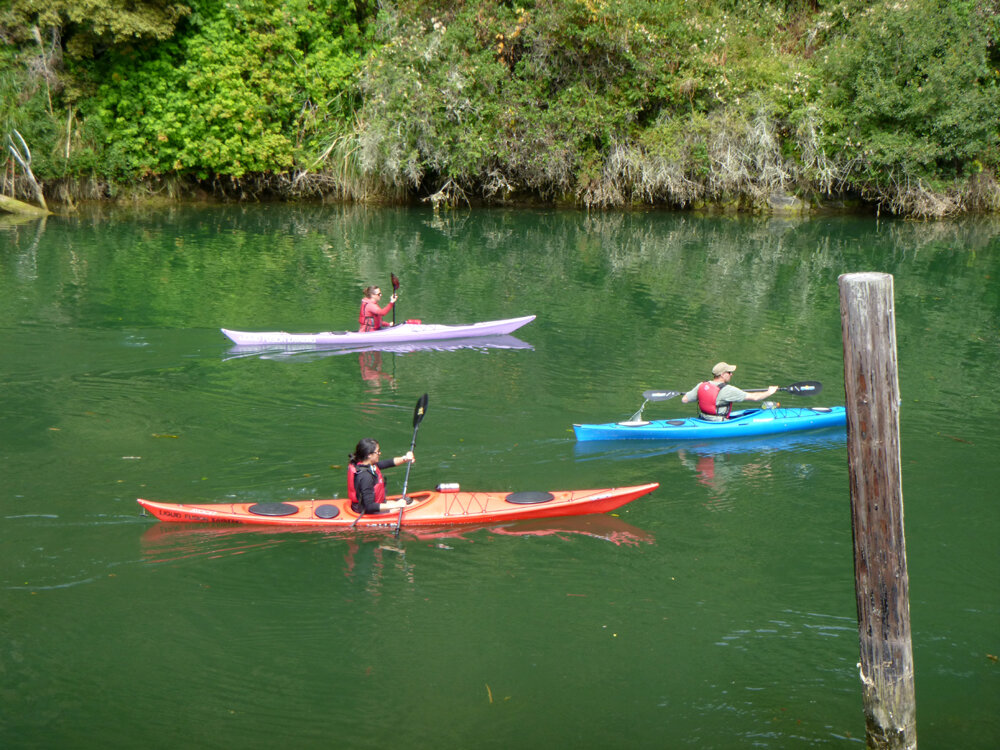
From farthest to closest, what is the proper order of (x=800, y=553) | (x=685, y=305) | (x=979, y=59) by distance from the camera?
(x=979, y=59) < (x=685, y=305) < (x=800, y=553)

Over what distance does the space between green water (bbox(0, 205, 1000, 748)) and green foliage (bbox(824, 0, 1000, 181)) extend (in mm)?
10328

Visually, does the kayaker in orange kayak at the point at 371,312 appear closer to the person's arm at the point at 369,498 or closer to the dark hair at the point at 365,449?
the person's arm at the point at 369,498

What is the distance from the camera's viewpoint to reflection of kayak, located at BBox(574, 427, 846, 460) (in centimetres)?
1036

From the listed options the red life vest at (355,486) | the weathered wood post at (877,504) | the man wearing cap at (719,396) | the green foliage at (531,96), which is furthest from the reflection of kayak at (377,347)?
the green foliage at (531,96)

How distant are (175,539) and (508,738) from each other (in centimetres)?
378

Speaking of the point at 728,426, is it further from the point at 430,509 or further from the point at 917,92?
the point at 917,92

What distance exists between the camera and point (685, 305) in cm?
1681

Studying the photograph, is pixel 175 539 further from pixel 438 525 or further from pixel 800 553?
pixel 800 553

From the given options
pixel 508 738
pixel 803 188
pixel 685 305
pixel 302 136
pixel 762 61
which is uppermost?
pixel 762 61

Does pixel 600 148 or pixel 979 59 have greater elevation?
pixel 979 59

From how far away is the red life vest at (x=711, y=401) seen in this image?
10750 mm

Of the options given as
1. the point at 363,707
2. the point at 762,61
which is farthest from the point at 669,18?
the point at 363,707

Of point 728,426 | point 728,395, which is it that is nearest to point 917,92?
point 728,395

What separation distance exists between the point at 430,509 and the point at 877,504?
4.49 metres
